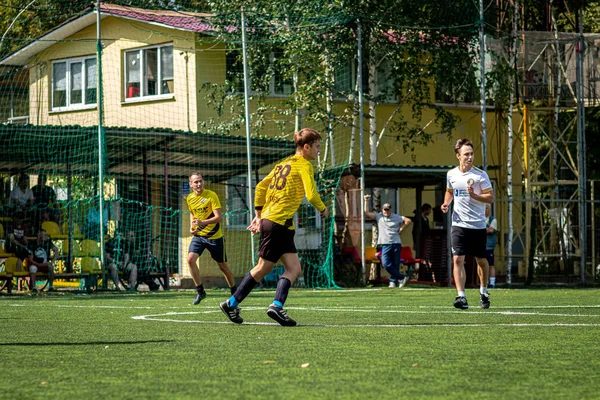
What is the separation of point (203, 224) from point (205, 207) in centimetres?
28

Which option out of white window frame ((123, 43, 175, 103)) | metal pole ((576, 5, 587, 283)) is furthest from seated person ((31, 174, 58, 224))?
metal pole ((576, 5, 587, 283))

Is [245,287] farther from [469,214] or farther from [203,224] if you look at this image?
[203,224]

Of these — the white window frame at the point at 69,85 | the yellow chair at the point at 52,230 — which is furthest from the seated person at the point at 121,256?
the white window frame at the point at 69,85

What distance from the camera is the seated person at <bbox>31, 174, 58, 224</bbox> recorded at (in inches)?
931

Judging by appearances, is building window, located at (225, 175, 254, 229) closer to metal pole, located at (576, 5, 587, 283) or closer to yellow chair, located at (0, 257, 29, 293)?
metal pole, located at (576, 5, 587, 283)

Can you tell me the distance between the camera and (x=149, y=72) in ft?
107

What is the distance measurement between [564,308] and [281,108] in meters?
17.8

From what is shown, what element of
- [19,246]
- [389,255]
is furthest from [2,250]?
[389,255]

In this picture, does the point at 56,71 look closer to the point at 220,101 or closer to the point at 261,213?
the point at 220,101

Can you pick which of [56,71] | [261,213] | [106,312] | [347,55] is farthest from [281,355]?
[56,71]

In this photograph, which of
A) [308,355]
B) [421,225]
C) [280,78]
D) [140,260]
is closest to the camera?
[308,355]

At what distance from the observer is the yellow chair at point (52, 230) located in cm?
2320

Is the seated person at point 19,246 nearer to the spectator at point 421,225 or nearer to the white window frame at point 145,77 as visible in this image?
the spectator at point 421,225

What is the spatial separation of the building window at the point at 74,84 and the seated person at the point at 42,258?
35.6 ft
